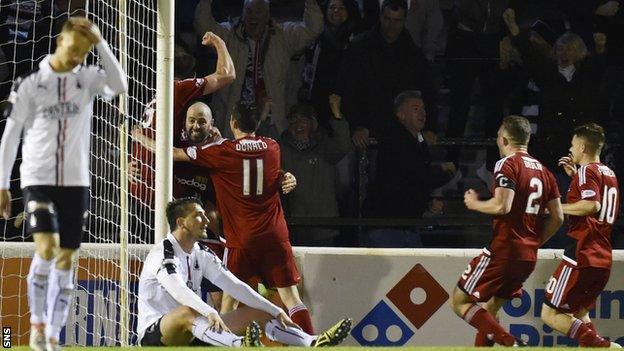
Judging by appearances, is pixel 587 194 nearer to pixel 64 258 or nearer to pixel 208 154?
pixel 208 154

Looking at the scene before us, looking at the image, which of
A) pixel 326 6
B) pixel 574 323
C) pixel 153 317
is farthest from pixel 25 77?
pixel 326 6

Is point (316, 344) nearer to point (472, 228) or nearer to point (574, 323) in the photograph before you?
point (574, 323)

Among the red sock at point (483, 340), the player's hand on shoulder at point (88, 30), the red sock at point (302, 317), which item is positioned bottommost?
the red sock at point (483, 340)

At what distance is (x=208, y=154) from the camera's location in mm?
10844

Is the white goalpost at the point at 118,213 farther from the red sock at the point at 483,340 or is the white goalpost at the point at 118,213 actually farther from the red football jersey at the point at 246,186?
the red sock at the point at 483,340

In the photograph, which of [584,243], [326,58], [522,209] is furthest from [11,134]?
[326,58]

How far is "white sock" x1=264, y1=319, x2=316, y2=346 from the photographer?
10.1m

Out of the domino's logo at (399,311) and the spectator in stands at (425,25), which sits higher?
the spectator in stands at (425,25)

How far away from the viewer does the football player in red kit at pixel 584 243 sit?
35.1 feet

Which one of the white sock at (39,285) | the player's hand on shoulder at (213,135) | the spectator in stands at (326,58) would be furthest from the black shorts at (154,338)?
the spectator in stands at (326,58)

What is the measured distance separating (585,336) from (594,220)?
2.84 feet

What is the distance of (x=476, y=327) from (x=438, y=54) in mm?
3892

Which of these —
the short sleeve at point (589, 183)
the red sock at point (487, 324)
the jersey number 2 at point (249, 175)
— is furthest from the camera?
the jersey number 2 at point (249, 175)

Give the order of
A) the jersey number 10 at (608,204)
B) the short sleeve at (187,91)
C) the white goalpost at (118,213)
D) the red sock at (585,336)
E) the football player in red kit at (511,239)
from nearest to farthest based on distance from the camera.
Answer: the football player in red kit at (511,239) → the red sock at (585,336) → the white goalpost at (118,213) → the jersey number 10 at (608,204) → the short sleeve at (187,91)
